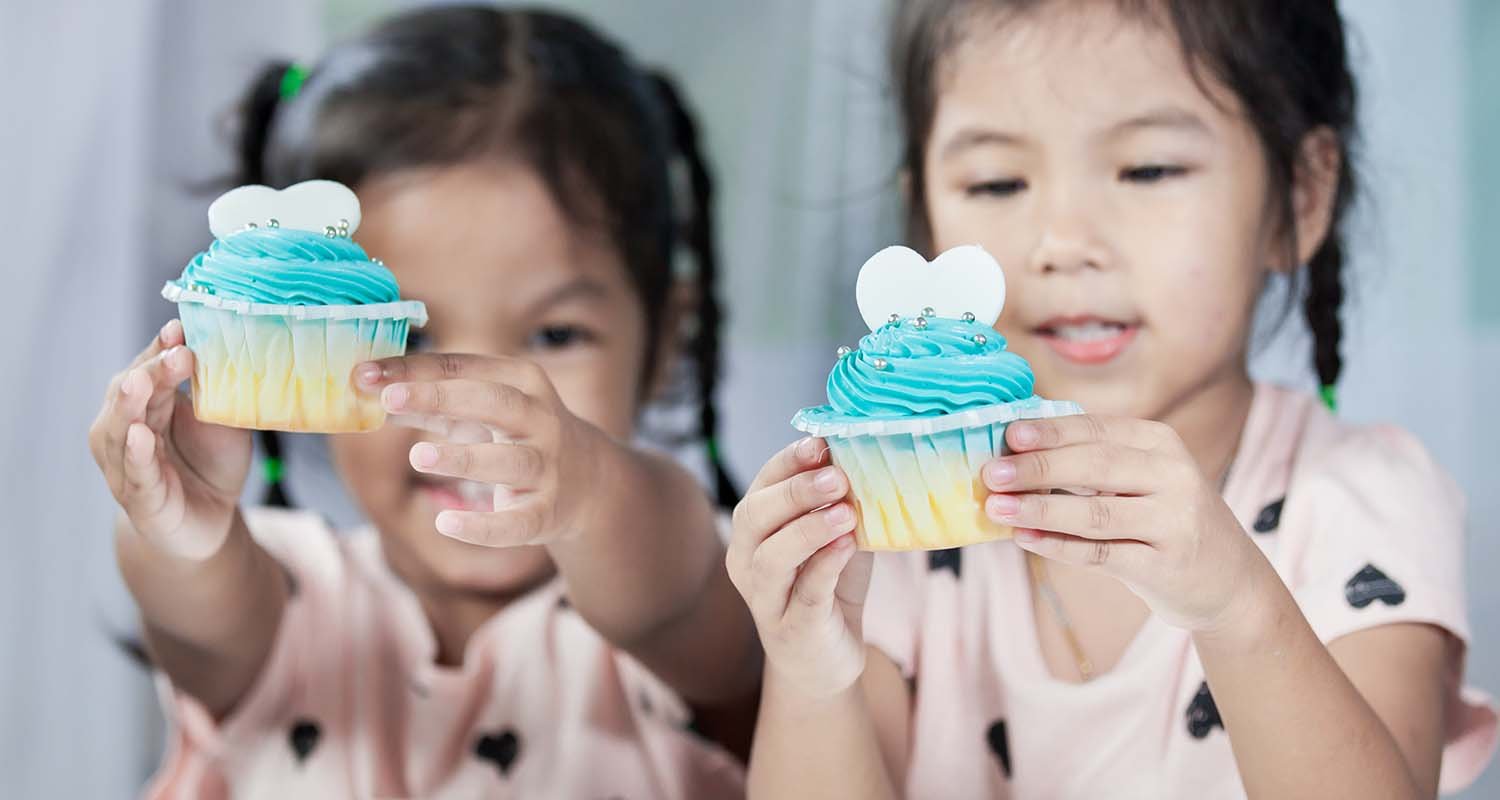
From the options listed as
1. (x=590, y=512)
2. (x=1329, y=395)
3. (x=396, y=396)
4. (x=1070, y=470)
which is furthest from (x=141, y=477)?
(x=1329, y=395)

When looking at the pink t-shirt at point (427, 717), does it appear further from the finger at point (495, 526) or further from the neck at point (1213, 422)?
the neck at point (1213, 422)

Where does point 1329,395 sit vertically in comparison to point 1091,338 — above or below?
below

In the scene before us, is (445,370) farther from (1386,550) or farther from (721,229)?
(721,229)

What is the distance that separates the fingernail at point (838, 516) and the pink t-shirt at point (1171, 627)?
2.13 ft

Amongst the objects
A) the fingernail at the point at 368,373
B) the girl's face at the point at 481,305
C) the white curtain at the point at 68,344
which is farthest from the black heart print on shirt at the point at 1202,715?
the white curtain at the point at 68,344

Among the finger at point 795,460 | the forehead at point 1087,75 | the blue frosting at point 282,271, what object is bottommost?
the finger at point 795,460

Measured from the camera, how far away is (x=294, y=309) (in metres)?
1.30

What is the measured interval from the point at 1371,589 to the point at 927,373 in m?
0.76

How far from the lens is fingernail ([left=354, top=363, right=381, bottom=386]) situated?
4.33 feet

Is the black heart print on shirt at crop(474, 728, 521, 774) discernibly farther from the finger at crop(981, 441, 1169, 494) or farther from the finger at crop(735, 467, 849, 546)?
the finger at crop(981, 441, 1169, 494)

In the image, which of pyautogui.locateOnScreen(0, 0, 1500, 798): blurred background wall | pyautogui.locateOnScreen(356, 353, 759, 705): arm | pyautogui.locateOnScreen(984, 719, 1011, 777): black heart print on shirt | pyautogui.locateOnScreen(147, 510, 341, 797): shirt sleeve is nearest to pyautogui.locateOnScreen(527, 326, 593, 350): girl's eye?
pyautogui.locateOnScreen(356, 353, 759, 705): arm

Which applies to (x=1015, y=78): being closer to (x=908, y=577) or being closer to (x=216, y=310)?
(x=908, y=577)

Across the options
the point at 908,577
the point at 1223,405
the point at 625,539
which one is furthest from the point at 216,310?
the point at 1223,405

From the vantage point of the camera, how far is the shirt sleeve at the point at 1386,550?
1.59 metres
